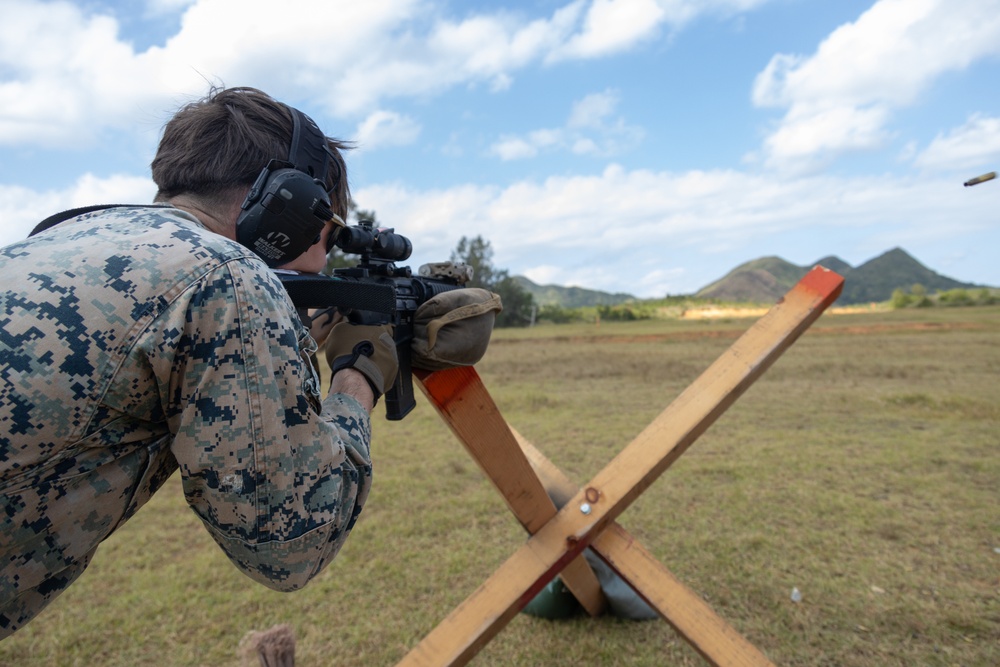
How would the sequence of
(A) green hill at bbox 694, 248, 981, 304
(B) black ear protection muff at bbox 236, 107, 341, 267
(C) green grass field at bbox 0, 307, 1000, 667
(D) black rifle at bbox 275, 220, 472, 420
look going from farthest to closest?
(A) green hill at bbox 694, 248, 981, 304 < (C) green grass field at bbox 0, 307, 1000, 667 < (D) black rifle at bbox 275, 220, 472, 420 < (B) black ear protection muff at bbox 236, 107, 341, 267

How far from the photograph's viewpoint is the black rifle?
152 cm

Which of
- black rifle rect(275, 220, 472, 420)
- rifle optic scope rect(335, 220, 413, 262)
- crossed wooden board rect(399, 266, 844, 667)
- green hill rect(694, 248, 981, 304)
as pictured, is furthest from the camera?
green hill rect(694, 248, 981, 304)

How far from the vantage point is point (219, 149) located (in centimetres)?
145

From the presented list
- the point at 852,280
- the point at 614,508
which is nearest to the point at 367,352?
the point at 614,508

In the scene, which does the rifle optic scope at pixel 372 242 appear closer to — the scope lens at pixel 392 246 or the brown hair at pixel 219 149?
the scope lens at pixel 392 246

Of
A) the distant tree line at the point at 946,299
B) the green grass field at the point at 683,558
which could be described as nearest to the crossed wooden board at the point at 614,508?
the green grass field at the point at 683,558

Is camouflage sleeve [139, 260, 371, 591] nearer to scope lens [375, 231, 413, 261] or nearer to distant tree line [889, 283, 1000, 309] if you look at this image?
scope lens [375, 231, 413, 261]

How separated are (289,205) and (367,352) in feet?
1.49

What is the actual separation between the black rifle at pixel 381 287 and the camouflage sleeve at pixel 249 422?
0.84 feet

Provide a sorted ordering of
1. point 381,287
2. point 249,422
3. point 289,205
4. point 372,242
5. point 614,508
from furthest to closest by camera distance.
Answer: point 614,508 < point 372,242 < point 381,287 < point 289,205 < point 249,422

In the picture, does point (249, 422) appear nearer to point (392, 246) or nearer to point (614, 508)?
point (392, 246)

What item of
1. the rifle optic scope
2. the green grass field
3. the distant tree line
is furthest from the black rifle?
the distant tree line

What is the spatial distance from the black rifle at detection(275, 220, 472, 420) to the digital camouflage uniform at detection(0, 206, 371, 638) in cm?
26

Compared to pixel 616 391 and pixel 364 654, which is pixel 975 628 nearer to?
pixel 364 654
